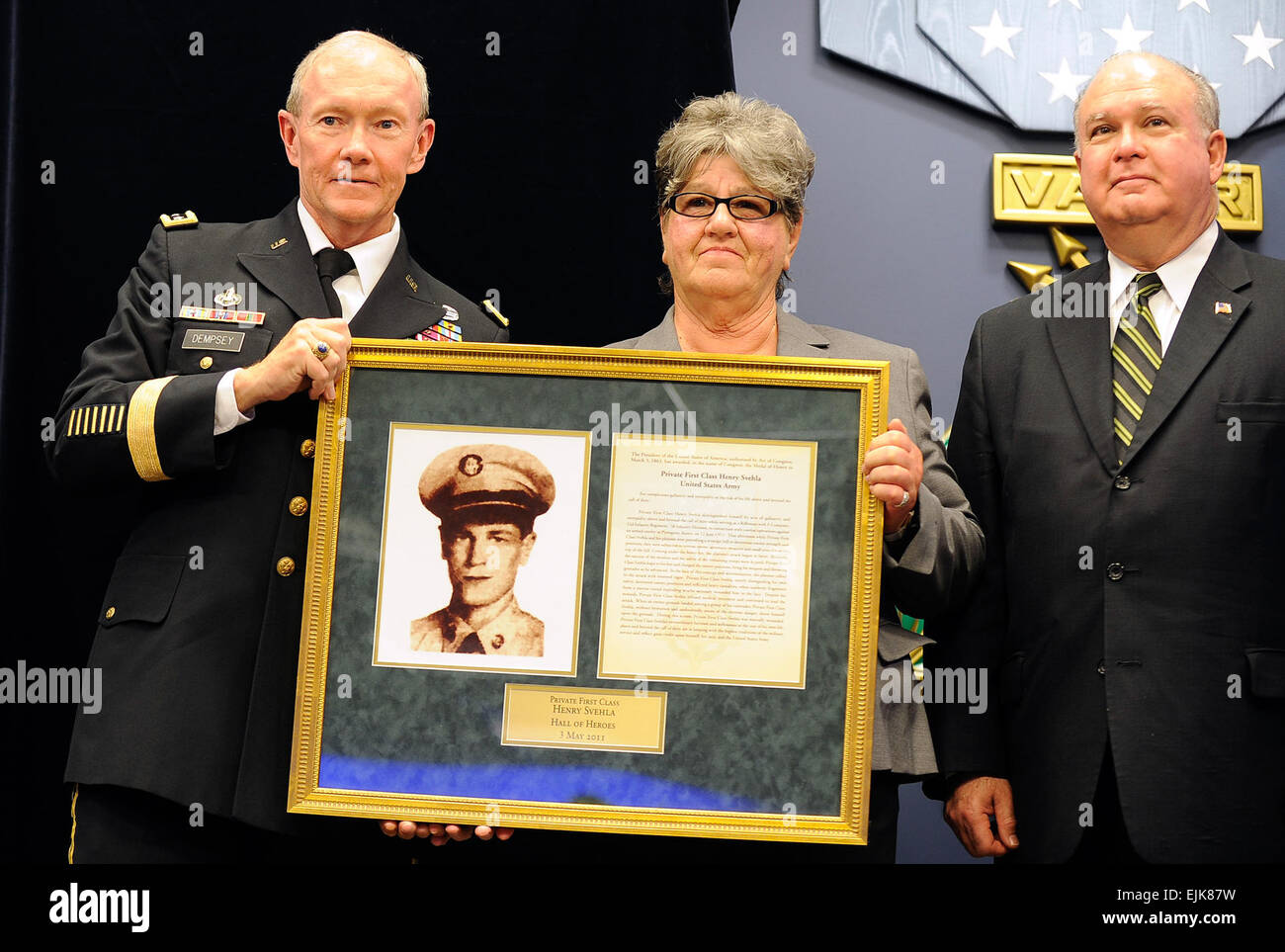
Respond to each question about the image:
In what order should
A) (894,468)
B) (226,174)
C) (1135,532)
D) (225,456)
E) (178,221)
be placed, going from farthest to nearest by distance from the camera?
(226,174)
(178,221)
(1135,532)
(225,456)
(894,468)

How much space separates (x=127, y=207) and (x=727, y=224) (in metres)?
1.28

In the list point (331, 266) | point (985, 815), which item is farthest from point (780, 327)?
point (985, 815)

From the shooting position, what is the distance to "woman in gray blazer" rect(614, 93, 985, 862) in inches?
88.4

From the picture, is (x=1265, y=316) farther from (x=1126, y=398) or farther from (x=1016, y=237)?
(x=1016, y=237)

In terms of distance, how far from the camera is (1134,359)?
2467 millimetres

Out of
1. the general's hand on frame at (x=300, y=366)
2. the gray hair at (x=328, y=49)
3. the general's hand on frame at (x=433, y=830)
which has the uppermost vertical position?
the gray hair at (x=328, y=49)

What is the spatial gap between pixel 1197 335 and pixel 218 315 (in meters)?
1.76

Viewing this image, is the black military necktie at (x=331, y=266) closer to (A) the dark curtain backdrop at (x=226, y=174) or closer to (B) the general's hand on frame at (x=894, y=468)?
(A) the dark curtain backdrop at (x=226, y=174)

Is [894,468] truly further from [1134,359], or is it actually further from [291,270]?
[291,270]

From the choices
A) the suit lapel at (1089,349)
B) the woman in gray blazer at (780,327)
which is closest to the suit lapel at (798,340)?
the woman in gray blazer at (780,327)

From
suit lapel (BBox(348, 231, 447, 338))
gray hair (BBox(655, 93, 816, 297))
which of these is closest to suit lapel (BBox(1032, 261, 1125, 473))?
gray hair (BBox(655, 93, 816, 297))

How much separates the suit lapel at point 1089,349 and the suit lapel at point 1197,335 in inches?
2.3

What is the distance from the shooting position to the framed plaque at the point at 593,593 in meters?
2.11

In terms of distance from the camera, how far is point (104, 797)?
85.5 inches
